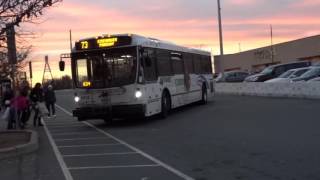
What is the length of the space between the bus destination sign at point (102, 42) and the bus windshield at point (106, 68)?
182mm

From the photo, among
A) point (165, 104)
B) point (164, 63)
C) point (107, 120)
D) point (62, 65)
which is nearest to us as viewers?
point (62, 65)

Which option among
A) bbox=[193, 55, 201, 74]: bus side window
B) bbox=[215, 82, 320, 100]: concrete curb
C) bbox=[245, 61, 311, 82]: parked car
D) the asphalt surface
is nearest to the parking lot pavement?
the asphalt surface

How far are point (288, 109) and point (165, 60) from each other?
533 cm

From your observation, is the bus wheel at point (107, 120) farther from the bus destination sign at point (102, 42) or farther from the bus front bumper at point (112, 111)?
the bus destination sign at point (102, 42)

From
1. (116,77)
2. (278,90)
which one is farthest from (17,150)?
(278,90)

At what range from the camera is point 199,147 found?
47.2 ft

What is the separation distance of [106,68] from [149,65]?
153cm

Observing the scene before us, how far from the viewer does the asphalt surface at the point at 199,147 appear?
10.9 m

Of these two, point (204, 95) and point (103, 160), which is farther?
point (204, 95)

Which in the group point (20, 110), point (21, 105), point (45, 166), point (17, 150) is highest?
point (21, 105)

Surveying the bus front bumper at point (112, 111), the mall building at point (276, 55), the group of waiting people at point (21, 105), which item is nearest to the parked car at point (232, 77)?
the mall building at point (276, 55)

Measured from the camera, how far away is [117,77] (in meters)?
21.3

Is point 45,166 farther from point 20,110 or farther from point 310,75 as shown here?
point 310,75

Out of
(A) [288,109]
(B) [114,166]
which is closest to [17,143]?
(B) [114,166]
